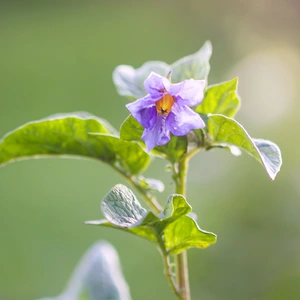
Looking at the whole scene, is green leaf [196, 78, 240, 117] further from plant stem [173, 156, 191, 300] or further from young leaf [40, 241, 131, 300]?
young leaf [40, 241, 131, 300]

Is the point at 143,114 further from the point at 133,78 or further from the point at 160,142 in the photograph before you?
the point at 133,78

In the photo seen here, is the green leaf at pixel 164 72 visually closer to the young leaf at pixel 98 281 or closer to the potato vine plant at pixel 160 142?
the potato vine plant at pixel 160 142

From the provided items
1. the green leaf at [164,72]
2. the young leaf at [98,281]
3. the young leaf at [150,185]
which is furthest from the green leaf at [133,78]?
the young leaf at [98,281]

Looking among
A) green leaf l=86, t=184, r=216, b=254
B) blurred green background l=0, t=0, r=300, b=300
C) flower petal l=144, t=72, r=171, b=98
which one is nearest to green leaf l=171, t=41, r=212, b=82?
flower petal l=144, t=72, r=171, b=98

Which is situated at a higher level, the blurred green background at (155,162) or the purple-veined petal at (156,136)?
the blurred green background at (155,162)

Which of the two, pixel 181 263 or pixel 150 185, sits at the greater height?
pixel 150 185

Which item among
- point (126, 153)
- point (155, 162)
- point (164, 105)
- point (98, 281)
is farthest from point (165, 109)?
point (155, 162)

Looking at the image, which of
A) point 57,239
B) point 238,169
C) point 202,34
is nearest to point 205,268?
point 238,169
